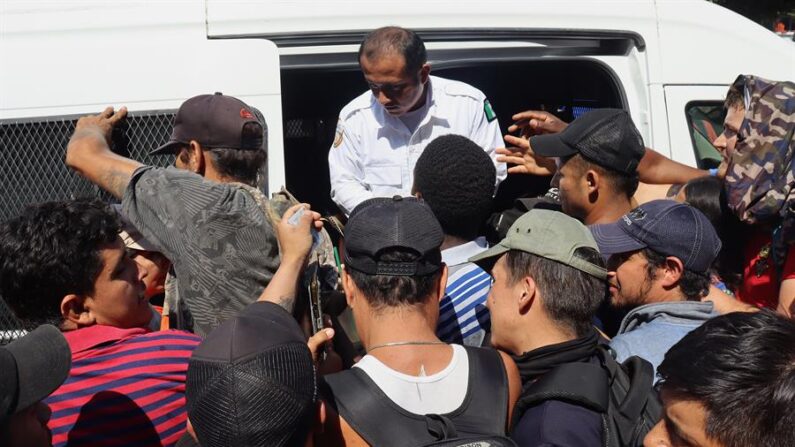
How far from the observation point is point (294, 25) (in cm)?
337

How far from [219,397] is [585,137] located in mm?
1853

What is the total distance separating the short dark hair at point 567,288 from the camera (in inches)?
88.4

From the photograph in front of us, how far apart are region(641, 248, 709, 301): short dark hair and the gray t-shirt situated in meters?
1.12

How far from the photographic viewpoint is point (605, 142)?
305 cm

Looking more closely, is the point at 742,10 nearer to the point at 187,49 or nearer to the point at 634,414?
the point at 187,49

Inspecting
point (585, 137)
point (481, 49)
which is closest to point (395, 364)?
point (585, 137)

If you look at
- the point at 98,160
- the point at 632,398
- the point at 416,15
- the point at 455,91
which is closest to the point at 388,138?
the point at 455,91

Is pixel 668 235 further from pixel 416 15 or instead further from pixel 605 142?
pixel 416 15

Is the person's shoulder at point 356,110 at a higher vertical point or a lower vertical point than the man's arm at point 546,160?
higher

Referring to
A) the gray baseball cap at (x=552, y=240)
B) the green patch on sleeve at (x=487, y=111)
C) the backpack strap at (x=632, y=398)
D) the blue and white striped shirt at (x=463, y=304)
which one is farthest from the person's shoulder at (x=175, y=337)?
the green patch on sleeve at (x=487, y=111)

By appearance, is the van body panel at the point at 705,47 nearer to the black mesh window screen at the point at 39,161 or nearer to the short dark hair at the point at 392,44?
the short dark hair at the point at 392,44

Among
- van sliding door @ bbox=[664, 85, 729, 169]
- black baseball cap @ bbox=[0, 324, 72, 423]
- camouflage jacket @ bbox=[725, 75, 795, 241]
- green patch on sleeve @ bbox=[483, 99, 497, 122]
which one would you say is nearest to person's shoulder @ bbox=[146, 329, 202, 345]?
black baseball cap @ bbox=[0, 324, 72, 423]

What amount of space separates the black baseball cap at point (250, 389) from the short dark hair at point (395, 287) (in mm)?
402

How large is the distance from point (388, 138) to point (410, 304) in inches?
66.6
